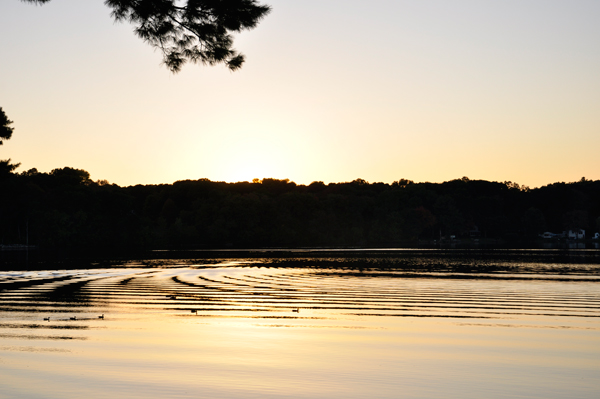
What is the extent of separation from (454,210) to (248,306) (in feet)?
590

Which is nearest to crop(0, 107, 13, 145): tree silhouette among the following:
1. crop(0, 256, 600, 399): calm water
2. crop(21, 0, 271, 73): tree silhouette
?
crop(0, 256, 600, 399): calm water

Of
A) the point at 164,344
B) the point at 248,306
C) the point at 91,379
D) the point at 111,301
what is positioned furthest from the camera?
the point at 111,301

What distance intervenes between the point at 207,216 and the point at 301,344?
14266 cm

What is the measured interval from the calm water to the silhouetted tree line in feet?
335

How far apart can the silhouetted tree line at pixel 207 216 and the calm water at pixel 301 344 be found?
101980 mm

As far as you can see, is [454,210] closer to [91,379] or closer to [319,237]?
[319,237]

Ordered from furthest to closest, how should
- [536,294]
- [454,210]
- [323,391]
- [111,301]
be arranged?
[454,210] → [536,294] → [111,301] → [323,391]

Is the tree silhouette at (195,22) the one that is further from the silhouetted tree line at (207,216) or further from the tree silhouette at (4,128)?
the silhouetted tree line at (207,216)

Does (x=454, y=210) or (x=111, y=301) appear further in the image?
(x=454, y=210)

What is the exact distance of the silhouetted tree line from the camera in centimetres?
12538

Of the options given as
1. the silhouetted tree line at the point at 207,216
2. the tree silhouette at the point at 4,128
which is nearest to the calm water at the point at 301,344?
the tree silhouette at the point at 4,128

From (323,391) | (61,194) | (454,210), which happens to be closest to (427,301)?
(323,391)

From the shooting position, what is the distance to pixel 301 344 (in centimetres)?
1388

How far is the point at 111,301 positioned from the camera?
23.5 meters
